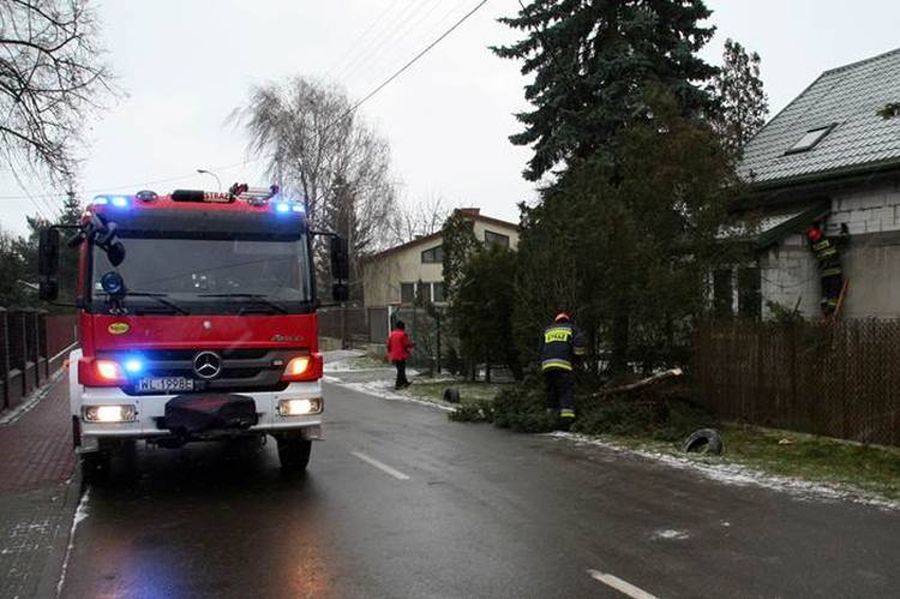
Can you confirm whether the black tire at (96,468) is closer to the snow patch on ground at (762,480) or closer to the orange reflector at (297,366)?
the orange reflector at (297,366)

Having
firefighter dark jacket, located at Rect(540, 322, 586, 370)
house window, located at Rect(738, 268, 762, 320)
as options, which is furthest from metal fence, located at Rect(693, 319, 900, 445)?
firefighter dark jacket, located at Rect(540, 322, 586, 370)

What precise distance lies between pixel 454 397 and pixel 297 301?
9.33 meters

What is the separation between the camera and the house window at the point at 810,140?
1863 cm

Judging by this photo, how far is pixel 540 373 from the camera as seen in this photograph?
15.3 m

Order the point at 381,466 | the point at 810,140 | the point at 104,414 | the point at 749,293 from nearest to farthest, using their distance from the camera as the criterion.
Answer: the point at 104,414 < the point at 381,466 < the point at 749,293 < the point at 810,140

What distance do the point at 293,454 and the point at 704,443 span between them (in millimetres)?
5288

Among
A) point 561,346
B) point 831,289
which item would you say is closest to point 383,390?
point 561,346

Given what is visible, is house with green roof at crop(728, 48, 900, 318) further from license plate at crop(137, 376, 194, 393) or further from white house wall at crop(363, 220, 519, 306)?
white house wall at crop(363, 220, 519, 306)

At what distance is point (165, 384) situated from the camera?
27.4ft

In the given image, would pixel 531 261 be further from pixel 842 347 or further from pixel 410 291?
pixel 410 291

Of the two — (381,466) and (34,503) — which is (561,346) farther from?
(34,503)

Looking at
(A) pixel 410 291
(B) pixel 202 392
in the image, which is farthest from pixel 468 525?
(A) pixel 410 291

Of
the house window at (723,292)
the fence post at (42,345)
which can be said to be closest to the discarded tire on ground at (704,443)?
the house window at (723,292)

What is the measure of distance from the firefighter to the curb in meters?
6.93
